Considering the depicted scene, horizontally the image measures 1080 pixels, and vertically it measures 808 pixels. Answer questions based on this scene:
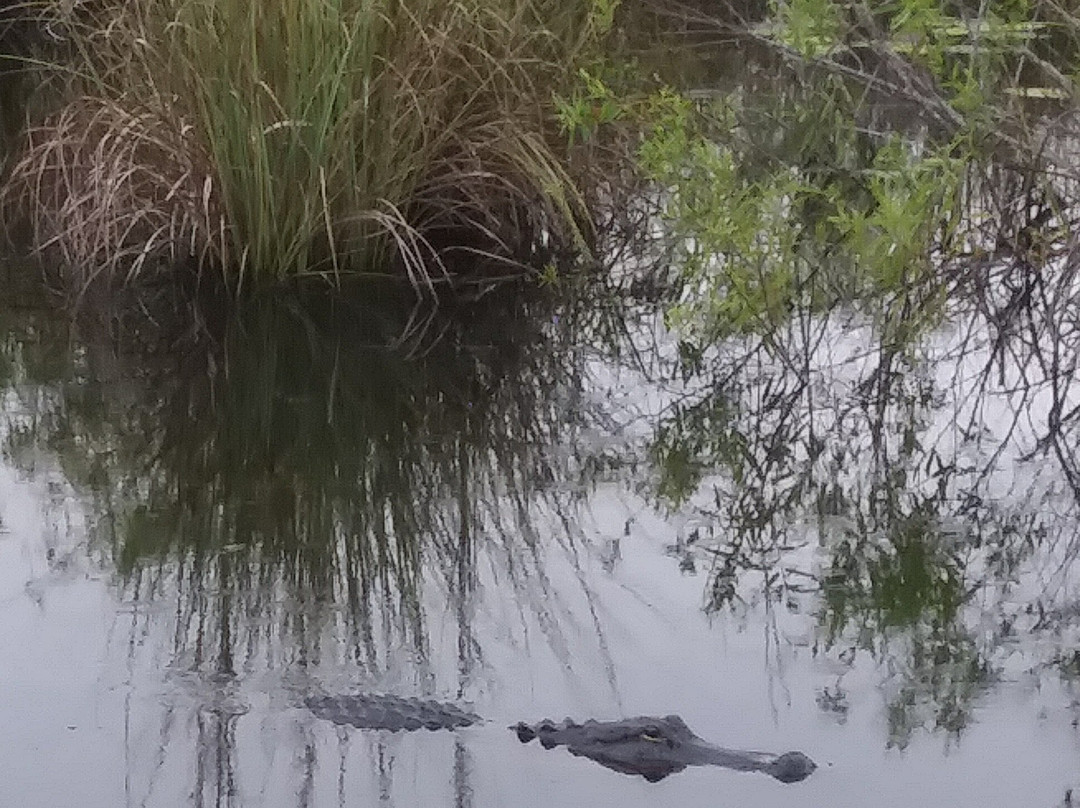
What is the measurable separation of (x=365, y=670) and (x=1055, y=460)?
1.52 meters

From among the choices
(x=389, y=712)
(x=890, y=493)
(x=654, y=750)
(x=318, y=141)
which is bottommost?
(x=654, y=750)

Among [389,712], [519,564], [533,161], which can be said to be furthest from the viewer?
[533,161]

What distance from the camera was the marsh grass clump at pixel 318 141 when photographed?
4.15 meters

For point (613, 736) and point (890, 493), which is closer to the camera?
point (613, 736)

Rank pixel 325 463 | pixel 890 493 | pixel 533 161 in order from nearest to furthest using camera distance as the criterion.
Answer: pixel 890 493, pixel 325 463, pixel 533 161

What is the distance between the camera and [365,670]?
240cm

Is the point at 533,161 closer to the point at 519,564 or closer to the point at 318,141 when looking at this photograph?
the point at 318,141

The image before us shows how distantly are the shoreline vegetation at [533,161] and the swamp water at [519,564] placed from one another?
0.25 metres

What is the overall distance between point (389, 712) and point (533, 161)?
7.91ft

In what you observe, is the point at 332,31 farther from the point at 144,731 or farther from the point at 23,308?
the point at 144,731

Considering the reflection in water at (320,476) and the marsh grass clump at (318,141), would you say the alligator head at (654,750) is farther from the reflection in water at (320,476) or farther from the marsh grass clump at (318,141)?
the marsh grass clump at (318,141)

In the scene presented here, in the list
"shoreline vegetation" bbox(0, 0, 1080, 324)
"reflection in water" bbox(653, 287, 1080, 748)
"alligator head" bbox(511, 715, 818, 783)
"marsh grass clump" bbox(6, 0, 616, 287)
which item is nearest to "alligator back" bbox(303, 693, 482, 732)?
"alligator head" bbox(511, 715, 818, 783)

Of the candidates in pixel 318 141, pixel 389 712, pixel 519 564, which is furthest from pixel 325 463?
pixel 318 141

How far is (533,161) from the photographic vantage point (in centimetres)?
443
